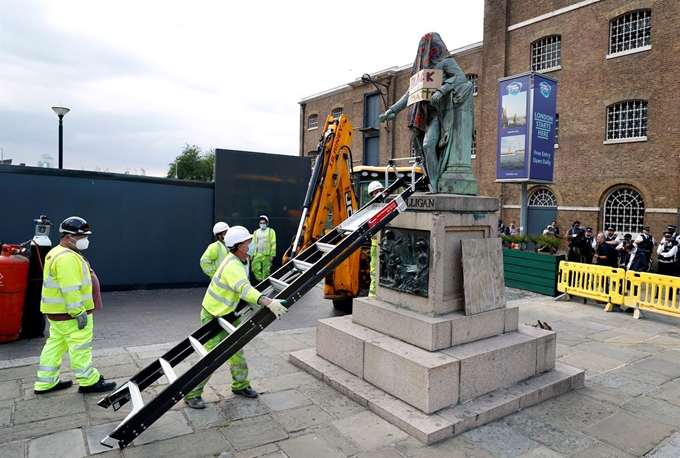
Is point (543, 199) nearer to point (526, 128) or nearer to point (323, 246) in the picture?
point (526, 128)

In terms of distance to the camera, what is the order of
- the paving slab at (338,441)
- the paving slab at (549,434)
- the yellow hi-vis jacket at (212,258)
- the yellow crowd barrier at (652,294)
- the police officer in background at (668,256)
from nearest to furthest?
the paving slab at (338,441), the paving slab at (549,434), the yellow hi-vis jacket at (212,258), the yellow crowd barrier at (652,294), the police officer in background at (668,256)

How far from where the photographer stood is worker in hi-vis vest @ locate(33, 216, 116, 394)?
4.48 metres

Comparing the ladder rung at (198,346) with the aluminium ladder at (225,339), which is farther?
the ladder rung at (198,346)

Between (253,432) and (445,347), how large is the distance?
1.99 metres

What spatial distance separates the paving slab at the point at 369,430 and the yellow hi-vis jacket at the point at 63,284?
9.29ft

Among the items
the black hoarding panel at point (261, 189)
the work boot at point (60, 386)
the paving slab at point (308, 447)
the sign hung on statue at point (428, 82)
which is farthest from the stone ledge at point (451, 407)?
the black hoarding panel at point (261, 189)

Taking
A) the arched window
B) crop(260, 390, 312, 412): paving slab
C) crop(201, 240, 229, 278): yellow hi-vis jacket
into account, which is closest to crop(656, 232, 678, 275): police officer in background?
the arched window

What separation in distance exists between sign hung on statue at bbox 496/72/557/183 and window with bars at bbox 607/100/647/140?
5.08m

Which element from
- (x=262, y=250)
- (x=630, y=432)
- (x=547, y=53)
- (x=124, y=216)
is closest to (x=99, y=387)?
(x=630, y=432)

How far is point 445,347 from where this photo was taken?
14.8 ft

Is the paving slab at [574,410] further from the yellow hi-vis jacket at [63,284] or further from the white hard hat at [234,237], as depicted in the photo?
the yellow hi-vis jacket at [63,284]

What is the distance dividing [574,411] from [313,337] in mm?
3711

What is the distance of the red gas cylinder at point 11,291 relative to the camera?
240 inches

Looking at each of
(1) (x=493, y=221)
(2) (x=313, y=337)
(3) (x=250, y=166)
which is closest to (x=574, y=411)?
(1) (x=493, y=221)
